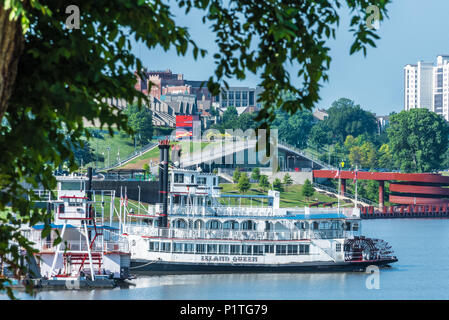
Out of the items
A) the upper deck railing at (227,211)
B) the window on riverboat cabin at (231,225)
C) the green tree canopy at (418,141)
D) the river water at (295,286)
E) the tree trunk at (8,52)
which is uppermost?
the green tree canopy at (418,141)

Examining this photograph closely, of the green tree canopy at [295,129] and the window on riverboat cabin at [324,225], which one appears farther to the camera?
the green tree canopy at [295,129]

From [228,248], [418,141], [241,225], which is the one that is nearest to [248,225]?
[241,225]

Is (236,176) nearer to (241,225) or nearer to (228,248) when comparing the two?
(241,225)

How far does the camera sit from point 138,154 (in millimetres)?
126000

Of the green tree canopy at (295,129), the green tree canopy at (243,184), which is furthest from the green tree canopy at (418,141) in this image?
the green tree canopy at (243,184)

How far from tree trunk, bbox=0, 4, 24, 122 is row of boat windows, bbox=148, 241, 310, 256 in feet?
142

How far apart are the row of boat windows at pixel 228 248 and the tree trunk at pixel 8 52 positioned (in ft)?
142

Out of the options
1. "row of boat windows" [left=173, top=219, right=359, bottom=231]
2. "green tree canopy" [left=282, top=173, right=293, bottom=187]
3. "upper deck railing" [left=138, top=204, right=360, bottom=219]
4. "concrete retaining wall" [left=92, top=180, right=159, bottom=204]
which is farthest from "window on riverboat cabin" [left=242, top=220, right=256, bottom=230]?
"green tree canopy" [left=282, top=173, right=293, bottom=187]

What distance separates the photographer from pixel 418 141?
142 meters

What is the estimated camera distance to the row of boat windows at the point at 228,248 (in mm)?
51375

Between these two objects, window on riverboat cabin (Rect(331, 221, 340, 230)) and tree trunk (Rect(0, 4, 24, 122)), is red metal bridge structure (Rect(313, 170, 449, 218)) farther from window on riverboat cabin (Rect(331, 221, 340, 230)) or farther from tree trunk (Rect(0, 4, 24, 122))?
tree trunk (Rect(0, 4, 24, 122))

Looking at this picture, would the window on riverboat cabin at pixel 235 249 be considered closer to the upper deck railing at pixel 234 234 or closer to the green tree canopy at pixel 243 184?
the upper deck railing at pixel 234 234

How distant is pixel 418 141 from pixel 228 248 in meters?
96.8

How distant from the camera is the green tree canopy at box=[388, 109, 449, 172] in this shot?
140587mm
